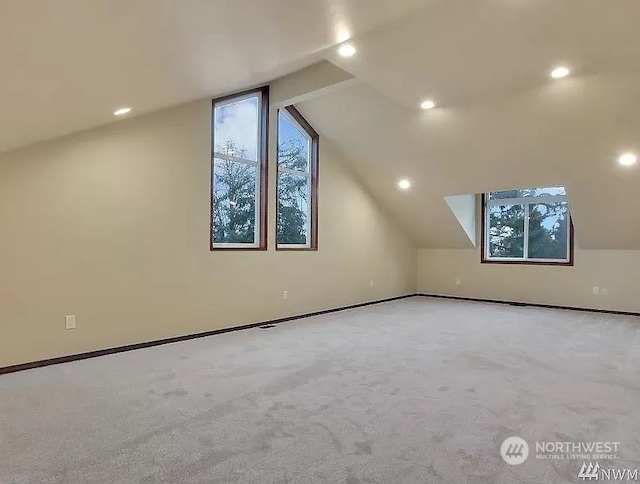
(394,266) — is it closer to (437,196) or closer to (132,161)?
(437,196)

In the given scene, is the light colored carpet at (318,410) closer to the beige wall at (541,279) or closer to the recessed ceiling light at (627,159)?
the recessed ceiling light at (627,159)

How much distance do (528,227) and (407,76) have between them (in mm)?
4453

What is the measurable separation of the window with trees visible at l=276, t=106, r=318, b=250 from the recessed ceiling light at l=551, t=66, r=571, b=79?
3227 mm

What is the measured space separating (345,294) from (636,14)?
4.84m

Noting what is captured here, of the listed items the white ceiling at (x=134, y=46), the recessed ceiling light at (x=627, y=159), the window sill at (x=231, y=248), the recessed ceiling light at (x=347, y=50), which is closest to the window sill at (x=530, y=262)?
the recessed ceiling light at (x=627, y=159)

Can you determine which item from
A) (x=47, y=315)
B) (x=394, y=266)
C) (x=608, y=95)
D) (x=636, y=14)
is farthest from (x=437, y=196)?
(x=47, y=315)

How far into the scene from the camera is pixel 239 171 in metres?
5.25

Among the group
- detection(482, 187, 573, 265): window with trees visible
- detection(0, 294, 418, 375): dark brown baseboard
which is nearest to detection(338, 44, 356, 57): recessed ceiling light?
detection(0, 294, 418, 375): dark brown baseboard

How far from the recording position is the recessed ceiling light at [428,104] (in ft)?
15.1

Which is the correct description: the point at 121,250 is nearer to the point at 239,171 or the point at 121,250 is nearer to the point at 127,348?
the point at 127,348

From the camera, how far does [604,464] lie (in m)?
1.99

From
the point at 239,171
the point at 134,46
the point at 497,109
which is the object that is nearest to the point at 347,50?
the point at 134,46

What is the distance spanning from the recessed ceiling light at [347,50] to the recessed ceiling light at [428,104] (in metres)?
1.42

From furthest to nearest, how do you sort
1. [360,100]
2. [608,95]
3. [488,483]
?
1. [360,100]
2. [608,95]
3. [488,483]
